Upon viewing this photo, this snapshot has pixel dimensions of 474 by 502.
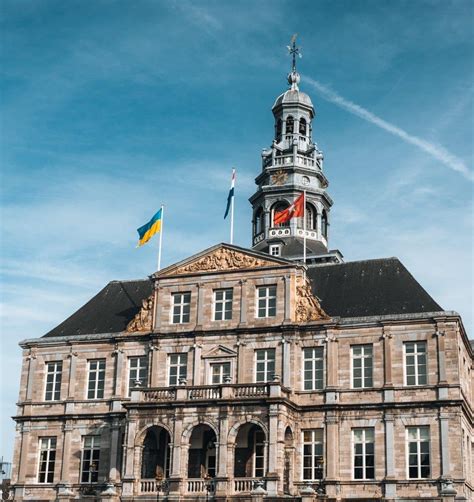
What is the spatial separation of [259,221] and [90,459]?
18.4 m

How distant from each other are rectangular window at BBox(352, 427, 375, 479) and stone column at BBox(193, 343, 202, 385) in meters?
8.50

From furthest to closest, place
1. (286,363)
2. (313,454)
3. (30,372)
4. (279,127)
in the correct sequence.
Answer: (279,127)
(30,372)
(286,363)
(313,454)

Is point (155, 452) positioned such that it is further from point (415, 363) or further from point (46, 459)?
point (415, 363)

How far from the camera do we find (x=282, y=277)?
158ft

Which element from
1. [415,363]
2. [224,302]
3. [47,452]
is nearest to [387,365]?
[415,363]

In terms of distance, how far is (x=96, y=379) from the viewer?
168ft

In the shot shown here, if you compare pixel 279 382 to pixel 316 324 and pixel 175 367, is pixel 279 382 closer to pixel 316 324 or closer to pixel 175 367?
pixel 316 324

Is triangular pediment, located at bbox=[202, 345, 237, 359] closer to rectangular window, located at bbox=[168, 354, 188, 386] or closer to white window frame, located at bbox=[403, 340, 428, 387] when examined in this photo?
rectangular window, located at bbox=[168, 354, 188, 386]

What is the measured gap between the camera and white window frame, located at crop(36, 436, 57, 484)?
165ft

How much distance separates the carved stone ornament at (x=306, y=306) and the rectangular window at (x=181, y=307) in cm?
604

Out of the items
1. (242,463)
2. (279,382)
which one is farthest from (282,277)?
(242,463)

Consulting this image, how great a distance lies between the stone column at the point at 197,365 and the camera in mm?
48188

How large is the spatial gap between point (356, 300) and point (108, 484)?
15.7 m

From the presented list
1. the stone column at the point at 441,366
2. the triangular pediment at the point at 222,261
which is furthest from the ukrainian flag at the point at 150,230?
the stone column at the point at 441,366
